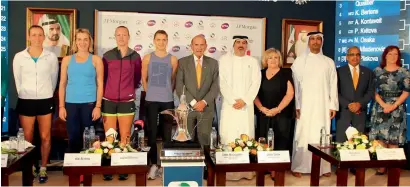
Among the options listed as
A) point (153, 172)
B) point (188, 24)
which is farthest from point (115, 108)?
point (188, 24)

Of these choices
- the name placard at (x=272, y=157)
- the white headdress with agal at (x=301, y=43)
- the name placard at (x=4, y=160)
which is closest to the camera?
the name placard at (x=4, y=160)

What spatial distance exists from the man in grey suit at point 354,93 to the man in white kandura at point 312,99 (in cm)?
16

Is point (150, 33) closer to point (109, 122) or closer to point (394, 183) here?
point (109, 122)

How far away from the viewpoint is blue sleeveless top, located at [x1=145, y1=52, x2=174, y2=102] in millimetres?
4270

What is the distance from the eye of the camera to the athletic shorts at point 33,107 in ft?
13.5

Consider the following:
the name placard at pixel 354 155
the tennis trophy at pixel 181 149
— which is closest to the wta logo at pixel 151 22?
the tennis trophy at pixel 181 149

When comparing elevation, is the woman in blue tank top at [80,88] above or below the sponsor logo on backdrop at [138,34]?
below

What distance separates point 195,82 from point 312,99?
4.27 ft

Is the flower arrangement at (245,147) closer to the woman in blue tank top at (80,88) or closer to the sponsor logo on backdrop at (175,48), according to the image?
the woman in blue tank top at (80,88)

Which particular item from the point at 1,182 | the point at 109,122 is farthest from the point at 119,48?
the point at 1,182

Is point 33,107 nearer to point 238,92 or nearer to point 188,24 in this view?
point 238,92

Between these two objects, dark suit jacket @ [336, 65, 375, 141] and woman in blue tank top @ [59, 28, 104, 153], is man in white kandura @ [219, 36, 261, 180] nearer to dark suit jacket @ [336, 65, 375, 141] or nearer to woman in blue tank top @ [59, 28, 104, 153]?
dark suit jacket @ [336, 65, 375, 141]

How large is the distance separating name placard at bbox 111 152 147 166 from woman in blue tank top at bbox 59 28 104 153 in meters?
1.26

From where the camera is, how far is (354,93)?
4.61m
